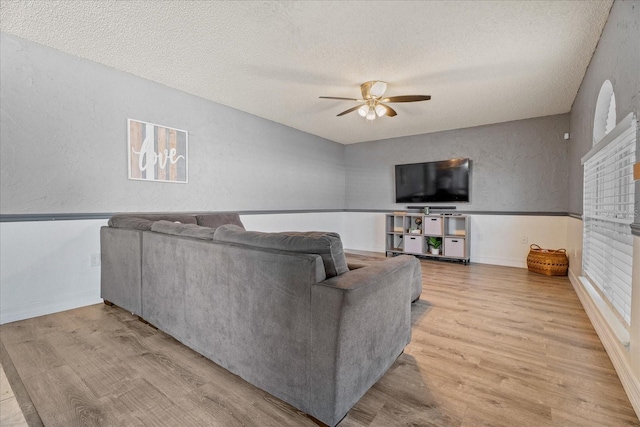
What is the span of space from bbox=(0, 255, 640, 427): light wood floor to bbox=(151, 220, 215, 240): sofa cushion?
766 mm

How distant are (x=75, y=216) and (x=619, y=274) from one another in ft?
14.4

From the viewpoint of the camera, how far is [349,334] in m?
1.23

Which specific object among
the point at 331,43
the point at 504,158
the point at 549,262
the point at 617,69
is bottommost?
the point at 549,262

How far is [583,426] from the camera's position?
1.27 metres

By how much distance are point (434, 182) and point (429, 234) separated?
0.98 meters

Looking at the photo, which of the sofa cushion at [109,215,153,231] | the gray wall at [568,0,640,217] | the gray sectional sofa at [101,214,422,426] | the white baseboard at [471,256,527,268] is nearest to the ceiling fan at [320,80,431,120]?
the gray wall at [568,0,640,217]

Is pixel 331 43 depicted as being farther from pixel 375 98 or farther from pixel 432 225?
pixel 432 225

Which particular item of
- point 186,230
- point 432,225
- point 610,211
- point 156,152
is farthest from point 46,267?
point 432,225

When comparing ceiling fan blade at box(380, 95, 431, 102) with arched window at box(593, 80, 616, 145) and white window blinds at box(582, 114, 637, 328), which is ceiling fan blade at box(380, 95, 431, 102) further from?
white window blinds at box(582, 114, 637, 328)

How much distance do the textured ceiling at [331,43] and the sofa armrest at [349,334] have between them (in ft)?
6.25

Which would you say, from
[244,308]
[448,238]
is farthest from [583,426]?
[448,238]

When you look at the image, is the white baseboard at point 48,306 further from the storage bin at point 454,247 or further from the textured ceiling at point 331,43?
the storage bin at point 454,247

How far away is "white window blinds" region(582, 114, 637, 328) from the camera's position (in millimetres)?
1766

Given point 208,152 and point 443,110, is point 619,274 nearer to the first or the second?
point 443,110
